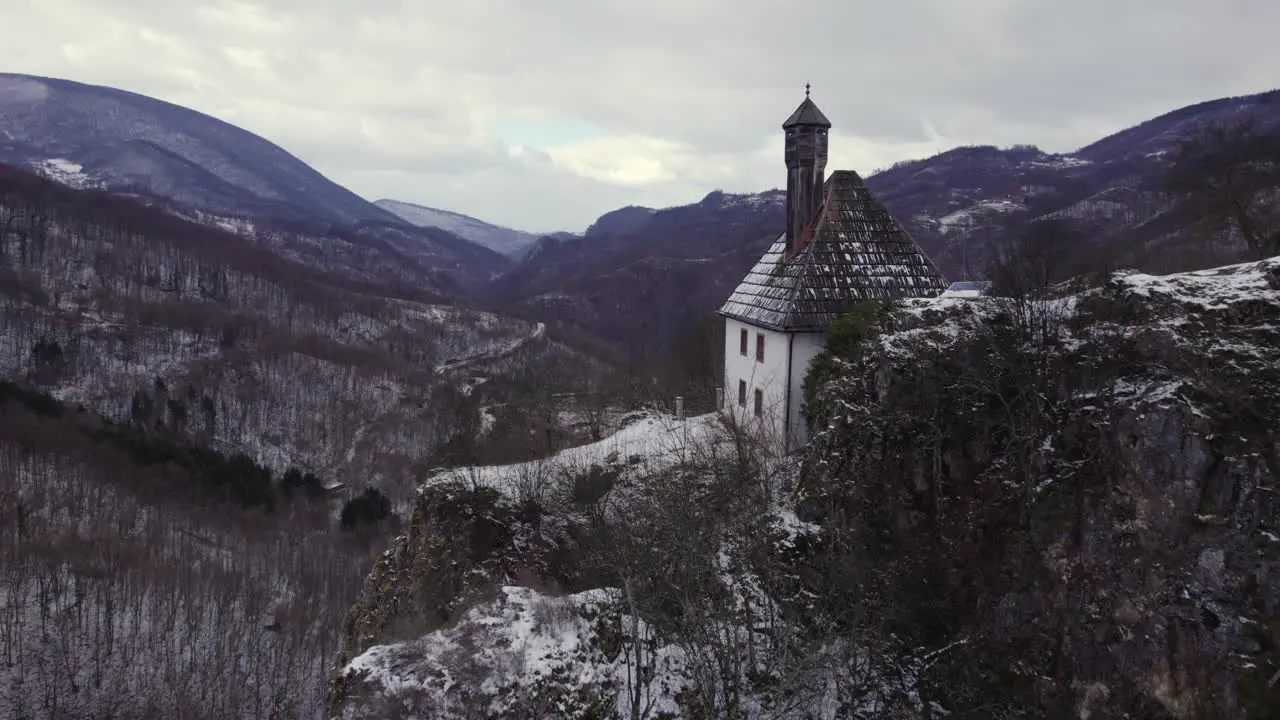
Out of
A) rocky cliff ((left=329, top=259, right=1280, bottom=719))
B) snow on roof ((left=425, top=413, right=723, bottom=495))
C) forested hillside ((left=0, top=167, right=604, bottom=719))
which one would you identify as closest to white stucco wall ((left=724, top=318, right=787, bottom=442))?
snow on roof ((left=425, top=413, right=723, bottom=495))

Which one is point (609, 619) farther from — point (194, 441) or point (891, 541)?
point (194, 441)

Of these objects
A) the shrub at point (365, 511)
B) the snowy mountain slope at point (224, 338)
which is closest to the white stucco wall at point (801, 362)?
the snowy mountain slope at point (224, 338)

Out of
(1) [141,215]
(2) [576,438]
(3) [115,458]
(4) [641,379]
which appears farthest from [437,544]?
(1) [141,215]

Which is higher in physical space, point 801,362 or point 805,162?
point 805,162

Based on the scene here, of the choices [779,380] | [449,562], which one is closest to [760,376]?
[779,380]

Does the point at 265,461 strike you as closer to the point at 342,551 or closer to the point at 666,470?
the point at 342,551

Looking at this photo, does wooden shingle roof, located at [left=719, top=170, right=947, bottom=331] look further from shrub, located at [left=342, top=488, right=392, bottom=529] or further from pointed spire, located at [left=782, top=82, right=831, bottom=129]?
shrub, located at [left=342, top=488, right=392, bottom=529]

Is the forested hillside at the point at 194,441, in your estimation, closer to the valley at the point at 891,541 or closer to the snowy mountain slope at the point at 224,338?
the snowy mountain slope at the point at 224,338
